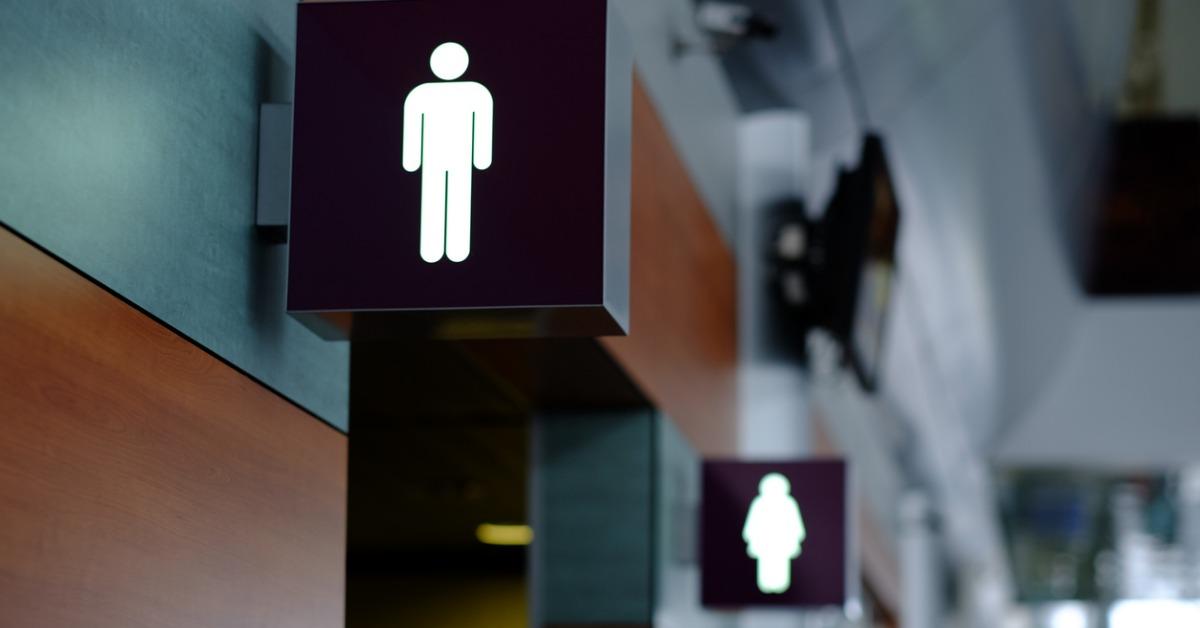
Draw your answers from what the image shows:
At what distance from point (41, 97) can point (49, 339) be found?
274 millimetres

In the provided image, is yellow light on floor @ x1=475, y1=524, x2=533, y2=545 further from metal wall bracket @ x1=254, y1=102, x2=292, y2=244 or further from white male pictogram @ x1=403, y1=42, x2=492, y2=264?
white male pictogram @ x1=403, y1=42, x2=492, y2=264

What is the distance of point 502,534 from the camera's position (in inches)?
361

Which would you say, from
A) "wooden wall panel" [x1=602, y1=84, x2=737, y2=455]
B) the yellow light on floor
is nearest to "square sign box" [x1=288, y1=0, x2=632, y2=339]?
"wooden wall panel" [x1=602, y1=84, x2=737, y2=455]

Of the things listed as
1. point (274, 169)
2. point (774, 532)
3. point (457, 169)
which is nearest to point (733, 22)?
point (774, 532)

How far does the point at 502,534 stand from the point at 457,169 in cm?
680

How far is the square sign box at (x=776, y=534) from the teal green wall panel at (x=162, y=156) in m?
3.06

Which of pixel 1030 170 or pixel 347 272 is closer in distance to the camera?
pixel 347 272

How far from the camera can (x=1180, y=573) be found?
26766 millimetres

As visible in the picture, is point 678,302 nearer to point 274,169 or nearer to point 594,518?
point 594,518

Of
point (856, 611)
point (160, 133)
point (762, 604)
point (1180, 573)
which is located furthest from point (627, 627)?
point (1180, 573)

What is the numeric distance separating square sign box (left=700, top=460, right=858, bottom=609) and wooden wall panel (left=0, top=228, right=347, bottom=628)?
3.06m

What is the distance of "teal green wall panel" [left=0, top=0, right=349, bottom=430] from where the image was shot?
1.99 m

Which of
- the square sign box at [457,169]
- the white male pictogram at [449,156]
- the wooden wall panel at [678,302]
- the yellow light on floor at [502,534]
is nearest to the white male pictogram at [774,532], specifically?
the wooden wall panel at [678,302]

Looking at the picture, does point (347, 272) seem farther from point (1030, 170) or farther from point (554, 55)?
point (1030, 170)
